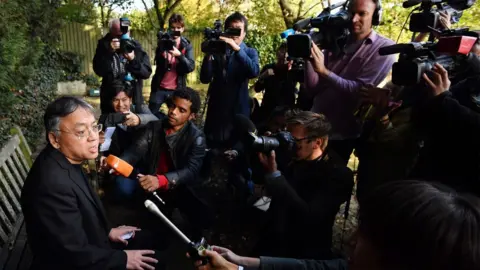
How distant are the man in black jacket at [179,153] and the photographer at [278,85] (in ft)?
3.15

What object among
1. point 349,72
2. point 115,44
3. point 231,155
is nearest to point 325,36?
point 349,72

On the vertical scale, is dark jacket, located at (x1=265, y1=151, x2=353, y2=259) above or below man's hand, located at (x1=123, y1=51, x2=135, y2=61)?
below

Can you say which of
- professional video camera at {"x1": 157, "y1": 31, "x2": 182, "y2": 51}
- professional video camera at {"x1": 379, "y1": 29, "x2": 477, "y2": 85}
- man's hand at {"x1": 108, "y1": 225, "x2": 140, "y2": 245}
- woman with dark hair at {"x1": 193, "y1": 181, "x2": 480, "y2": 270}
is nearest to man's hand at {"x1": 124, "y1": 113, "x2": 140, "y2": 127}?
man's hand at {"x1": 108, "y1": 225, "x2": 140, "y2": 245}

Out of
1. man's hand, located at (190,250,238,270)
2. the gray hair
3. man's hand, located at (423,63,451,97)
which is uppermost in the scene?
man's hand, located at (423,63,451,97)

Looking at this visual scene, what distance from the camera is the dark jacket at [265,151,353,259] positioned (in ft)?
7.28

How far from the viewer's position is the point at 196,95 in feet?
11.0

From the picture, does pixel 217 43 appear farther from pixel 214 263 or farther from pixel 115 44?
pixel 214 263

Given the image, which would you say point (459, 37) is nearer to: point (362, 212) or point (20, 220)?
point (362, 212)

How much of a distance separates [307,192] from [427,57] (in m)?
1.04

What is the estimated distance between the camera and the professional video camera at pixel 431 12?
2.29m

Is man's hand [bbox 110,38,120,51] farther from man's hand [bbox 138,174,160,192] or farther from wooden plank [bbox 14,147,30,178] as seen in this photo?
man's hand [bbox 138,174,160,192]

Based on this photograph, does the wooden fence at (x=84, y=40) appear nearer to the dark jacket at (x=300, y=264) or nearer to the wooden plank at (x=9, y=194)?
the wooden plank at (x=9, y=194)

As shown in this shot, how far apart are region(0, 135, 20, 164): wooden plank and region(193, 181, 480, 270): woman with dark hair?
8.66ft

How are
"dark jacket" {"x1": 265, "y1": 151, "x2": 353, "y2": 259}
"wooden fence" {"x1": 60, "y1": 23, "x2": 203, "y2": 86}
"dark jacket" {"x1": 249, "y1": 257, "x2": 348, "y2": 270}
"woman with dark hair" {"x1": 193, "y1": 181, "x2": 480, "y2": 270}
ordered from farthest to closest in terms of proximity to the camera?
"wooden fence" {"x1": 60, "y1": 23, "x2": 203, "y2": 86}, "dark jacket" {"x1": 265, "y1": 151, "x2": 353, "y2": 259}, "dark jacket" {"x1": 249, "y1": 257, "x2": 348, "y2": 270}, "woman with dark hair" {"x1": 193, "y1": 181, "x2": 480, "y2": 270}
